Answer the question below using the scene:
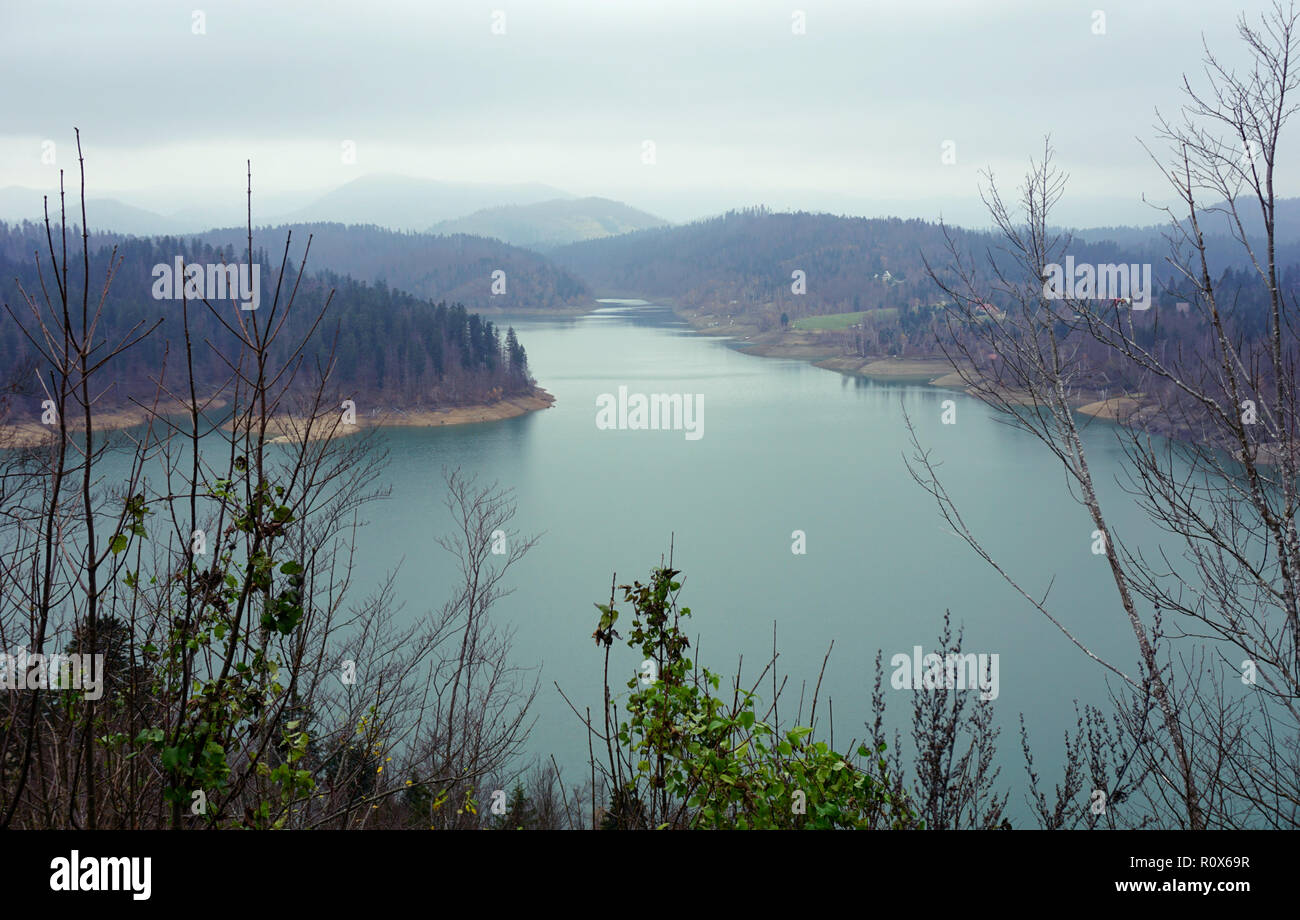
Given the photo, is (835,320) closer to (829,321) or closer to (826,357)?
(829,321)

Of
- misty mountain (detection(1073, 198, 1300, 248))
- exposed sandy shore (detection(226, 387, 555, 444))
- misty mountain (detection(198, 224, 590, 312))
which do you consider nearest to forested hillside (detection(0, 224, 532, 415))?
exposed sandy shore (detection(226, 387, 555, 444))

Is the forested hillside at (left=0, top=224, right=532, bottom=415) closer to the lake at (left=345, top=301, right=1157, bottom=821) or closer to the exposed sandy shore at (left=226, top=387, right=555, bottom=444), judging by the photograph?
the exposed sandy shore at (left=226, top=387, right=555, bottom=444)

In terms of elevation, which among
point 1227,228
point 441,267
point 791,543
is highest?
point 441,267

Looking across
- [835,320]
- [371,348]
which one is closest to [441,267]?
[835,320]

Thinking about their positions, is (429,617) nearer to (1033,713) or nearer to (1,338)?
(1033,713)

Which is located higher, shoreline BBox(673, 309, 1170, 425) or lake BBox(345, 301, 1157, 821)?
shoreline BBox(673, 309, 1170, 425)

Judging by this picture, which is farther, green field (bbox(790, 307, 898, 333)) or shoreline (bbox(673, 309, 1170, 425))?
green field (bbox(790, 307, 898, 333))

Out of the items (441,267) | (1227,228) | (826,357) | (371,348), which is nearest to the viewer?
(1227,228)

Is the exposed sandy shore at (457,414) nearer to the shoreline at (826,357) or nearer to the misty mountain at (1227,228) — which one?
the shoreline at (826,357)

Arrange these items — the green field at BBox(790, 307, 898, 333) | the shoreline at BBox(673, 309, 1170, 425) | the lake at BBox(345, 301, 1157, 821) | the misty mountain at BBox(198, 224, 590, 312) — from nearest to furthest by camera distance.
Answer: the lake at BBox(345, 301, 1157, 821) < the shoreline at BBox(673, 309, 1170, 425) < the green field at BBox(790, 307, 898, 333) < the misty mountain at BBox(198, 224, 590, 312)
